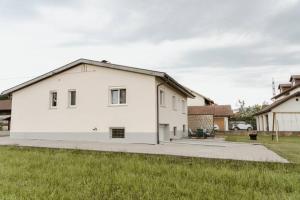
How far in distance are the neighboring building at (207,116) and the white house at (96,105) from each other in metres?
8.31

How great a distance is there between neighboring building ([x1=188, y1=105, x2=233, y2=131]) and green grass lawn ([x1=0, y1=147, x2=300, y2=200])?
21091mm

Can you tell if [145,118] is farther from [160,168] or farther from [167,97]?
[160,168]

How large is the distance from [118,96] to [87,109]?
92.4 inches

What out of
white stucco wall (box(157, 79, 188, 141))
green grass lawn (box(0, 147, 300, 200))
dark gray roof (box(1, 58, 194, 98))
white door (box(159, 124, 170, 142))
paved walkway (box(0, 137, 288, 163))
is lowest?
green grass lawn (box(0, 147, 300, 200))

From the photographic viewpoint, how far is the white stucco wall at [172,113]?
1997cm

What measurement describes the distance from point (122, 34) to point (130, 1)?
4470mm

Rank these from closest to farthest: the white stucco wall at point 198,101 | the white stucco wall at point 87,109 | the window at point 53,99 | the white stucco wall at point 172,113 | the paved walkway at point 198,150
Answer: the paved walkway at point 198,150 < the white stucco wall at point 87,109 < the white stucco wall at point 172,113 < the window at point 53,99 < the white stucco wall at point 198,101

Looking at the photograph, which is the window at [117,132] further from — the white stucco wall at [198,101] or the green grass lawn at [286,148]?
the white stucco wall at [198,101]

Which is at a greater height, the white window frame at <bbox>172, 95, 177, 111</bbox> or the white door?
the white window frame at <bbox>172, 95, 177, 111</bbox>

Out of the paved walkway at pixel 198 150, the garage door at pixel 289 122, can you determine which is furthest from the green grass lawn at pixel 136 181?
the garage door at pixel 289 122

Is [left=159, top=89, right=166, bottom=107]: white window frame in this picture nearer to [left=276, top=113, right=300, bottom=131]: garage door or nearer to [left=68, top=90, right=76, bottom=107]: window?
[left=68, top=90, right=76, bottom=107]: window

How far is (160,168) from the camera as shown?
8.32 metres

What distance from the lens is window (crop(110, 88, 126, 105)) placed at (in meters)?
18.8

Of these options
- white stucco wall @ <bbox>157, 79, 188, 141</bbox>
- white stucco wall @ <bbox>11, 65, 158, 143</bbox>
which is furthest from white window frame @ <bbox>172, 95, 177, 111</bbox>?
white stucco wall @ <bbox>11, 65, 158, 143</bbox>
